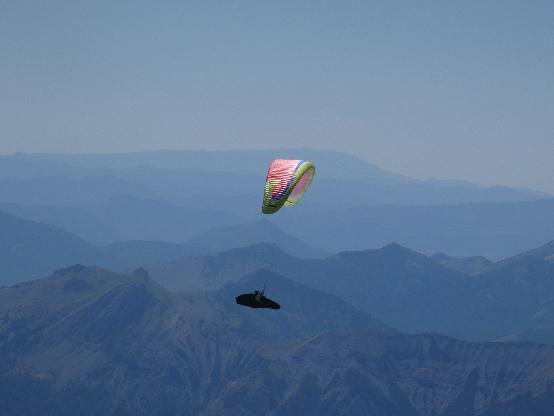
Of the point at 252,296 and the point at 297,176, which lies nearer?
the point at 252,296

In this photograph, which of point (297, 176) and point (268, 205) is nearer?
point (268, 205)

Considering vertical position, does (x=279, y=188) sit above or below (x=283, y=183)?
below

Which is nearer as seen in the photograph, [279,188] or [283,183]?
[279,188]

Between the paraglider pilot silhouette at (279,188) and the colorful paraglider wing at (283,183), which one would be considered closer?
the paraglider pilot silhouette at (279,188)

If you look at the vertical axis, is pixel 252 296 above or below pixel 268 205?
below

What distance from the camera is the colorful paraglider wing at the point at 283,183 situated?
239ft

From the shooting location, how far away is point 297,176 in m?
79.8

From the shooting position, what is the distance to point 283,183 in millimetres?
77625

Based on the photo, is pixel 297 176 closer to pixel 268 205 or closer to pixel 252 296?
pixel 268 205

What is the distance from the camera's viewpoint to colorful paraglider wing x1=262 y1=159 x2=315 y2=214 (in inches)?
2872

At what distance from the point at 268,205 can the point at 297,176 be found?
8.64 meters

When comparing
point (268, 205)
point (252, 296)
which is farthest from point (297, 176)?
point (252, 296)

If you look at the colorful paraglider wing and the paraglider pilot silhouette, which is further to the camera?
the colorful paraglider wing

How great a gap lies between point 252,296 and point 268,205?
8.59 meters
